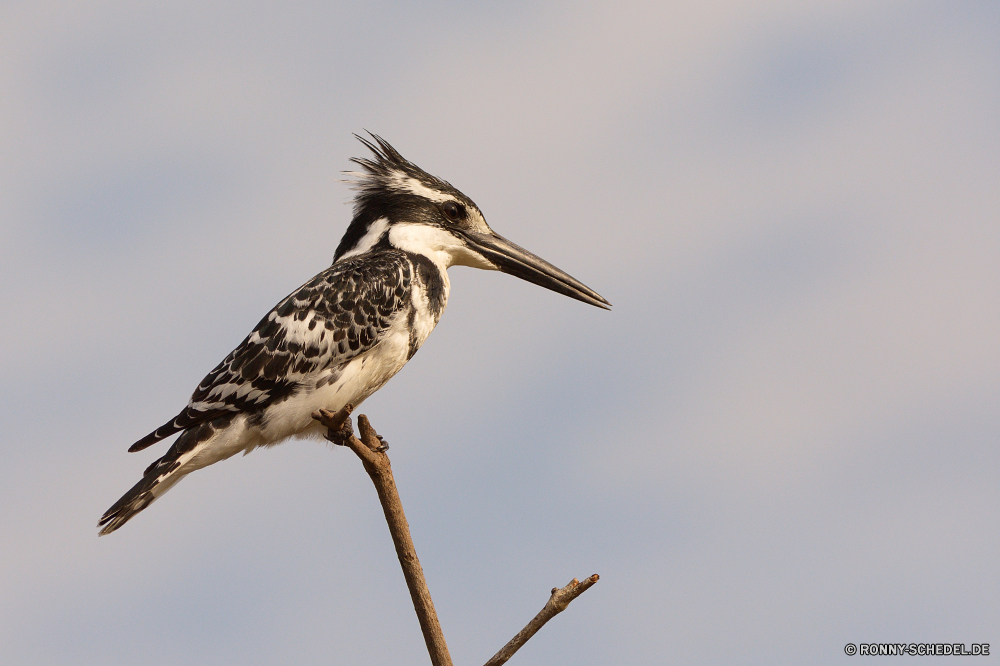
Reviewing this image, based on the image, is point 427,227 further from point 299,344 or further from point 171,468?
point 171,468

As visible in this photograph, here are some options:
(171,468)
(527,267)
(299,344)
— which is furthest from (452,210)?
(171,468)

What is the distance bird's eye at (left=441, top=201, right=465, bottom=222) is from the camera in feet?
27.2

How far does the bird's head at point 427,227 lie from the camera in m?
8.09

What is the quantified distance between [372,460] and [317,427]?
1.45 m

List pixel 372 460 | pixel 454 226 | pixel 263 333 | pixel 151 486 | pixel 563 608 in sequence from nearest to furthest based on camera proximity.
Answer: pixel 563 608
pixel 372 460
pixel 151 486
pixel 263 333
pixel 454 226

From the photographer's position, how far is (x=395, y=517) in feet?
19.5

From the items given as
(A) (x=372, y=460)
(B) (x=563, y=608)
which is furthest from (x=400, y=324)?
(B) (x=563, y=608)

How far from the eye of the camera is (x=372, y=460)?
19.4ft

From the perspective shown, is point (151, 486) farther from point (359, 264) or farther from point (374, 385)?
point (359, 264)

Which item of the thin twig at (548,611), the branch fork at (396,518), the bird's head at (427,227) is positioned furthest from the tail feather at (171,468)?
the thin twig at (548,611)

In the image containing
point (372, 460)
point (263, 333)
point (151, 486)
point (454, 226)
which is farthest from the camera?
point (454, 226)

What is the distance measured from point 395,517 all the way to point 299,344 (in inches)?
70.7

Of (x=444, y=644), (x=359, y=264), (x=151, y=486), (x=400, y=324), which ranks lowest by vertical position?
(x=444, y=644)

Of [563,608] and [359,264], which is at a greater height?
[359,264]
